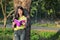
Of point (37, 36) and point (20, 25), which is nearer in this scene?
point (20, 25)

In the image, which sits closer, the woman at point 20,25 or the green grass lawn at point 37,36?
the woman at point 20,25

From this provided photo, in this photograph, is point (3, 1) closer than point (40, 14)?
Yes

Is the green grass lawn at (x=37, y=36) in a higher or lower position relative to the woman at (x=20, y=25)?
lower

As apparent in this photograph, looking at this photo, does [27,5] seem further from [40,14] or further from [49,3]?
[40,14]

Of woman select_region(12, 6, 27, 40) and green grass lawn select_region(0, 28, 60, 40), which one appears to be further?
green grass lawn select_region(0, 28, 60, 40)

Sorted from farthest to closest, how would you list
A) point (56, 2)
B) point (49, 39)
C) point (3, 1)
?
point (56, 2), point (3, 1), point (49, 39)

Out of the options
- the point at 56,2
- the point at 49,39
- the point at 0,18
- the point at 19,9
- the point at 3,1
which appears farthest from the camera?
the point at 0,18

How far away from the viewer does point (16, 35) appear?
978 cm

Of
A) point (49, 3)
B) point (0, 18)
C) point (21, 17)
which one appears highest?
point (21, 17)

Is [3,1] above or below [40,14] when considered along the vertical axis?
above

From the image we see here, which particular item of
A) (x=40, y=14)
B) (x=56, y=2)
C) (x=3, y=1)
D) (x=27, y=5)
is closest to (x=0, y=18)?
(x=40, y=14)

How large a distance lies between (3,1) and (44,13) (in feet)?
49.9

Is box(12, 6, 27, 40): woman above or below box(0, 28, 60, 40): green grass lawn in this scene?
above

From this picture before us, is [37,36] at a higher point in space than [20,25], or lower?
lower
